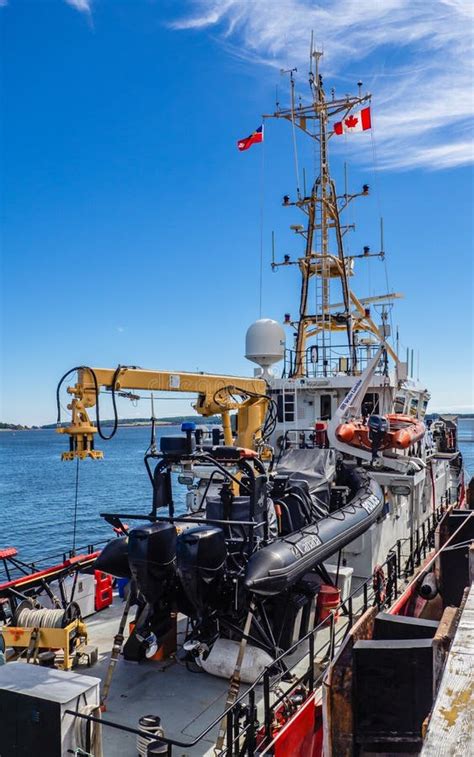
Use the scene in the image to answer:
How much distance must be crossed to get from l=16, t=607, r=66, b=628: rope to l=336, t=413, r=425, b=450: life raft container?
22.4 ft

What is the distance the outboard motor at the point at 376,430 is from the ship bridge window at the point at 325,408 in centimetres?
387

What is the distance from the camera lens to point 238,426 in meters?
14.0

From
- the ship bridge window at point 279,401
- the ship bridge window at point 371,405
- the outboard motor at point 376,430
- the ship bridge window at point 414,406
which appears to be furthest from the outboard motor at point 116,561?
the ship bridge window at point 414,406

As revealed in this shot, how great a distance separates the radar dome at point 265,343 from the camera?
17.3 m

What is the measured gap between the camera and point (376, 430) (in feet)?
38.8

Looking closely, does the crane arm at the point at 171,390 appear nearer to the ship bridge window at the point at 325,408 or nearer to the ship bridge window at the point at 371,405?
the ship bridge window at the point at 325,408

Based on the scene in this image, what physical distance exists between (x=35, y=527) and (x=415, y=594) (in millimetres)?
27637

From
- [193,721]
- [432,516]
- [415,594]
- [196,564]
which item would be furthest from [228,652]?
[432,516]

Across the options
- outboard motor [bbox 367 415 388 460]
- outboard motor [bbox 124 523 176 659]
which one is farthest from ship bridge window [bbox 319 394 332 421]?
outboard motor [bbox 124 523 176 659]

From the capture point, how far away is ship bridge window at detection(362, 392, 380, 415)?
50.5 ft

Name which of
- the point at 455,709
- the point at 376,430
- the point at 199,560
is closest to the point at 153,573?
the point at 199,560

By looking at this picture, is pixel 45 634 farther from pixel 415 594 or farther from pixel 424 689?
pixel 415 594

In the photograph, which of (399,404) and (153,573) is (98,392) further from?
(399,404)

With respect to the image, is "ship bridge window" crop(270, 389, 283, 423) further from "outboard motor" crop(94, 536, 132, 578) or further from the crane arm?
"outboard motor" crop(94, 536, 132, 578)
